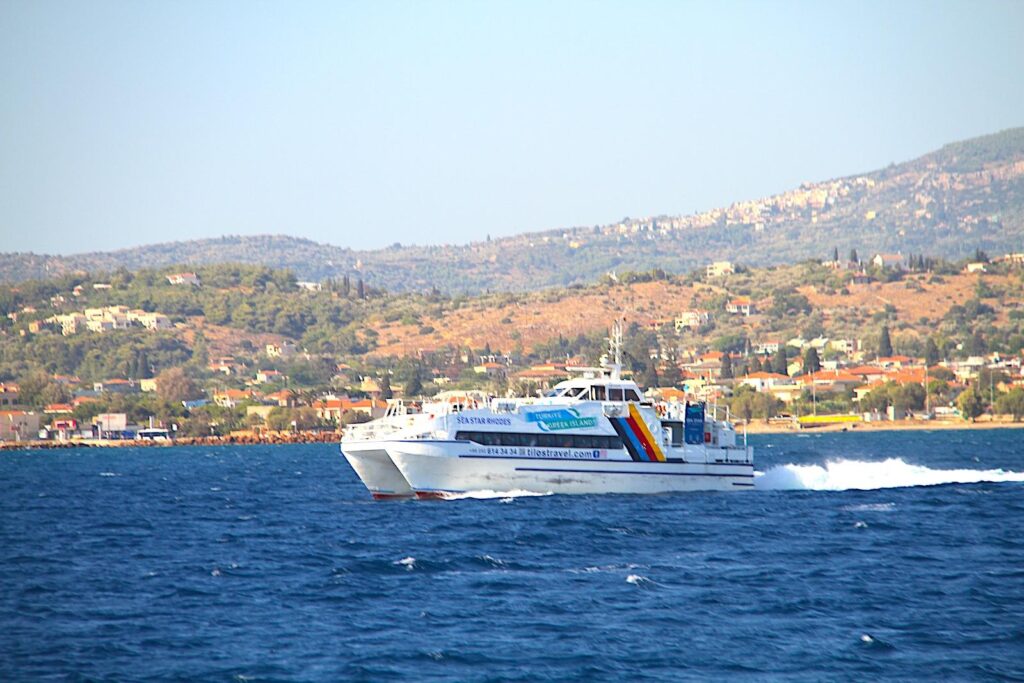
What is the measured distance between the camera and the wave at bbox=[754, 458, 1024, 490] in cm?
6294

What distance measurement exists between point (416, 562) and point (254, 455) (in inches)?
3673

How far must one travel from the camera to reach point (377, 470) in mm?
56312

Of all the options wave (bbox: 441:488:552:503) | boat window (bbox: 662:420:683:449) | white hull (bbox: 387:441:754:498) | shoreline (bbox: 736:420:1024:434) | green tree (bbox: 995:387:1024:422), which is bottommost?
shoreline (bbox: 736:420:1024:434)

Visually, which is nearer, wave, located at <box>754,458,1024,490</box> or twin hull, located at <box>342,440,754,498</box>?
twin hull, located at <box>342,440,754,498</box>

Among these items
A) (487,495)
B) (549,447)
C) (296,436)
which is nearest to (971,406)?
(296,436)

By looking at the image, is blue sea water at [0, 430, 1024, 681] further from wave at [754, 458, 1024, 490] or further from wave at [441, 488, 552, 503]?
wave at [441, 488, 552, 503]

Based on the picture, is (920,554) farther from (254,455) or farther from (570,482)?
(254,455)

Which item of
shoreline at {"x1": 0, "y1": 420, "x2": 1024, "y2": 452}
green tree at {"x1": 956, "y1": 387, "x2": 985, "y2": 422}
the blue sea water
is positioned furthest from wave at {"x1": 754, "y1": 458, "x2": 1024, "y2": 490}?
green tree at {"x1": 956, "y1": 387, "x2": 985, "y2": 422}

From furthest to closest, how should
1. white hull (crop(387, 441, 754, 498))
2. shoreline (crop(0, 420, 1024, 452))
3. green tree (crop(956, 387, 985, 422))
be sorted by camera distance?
1. green tree (crop(956, 387, 985, 422))
2. shoreline (crop(0, 420, 1024, 452))
3. white hull (crop(387, 441, 754, 498))

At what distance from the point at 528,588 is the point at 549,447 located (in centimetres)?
1848

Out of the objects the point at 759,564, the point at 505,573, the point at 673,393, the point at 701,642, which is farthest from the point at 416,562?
the point at 673,393

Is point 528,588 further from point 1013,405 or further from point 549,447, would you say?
point 1013,405

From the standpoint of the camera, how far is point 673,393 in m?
190

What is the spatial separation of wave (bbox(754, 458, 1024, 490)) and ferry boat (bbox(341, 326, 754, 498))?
5050 millimetres
